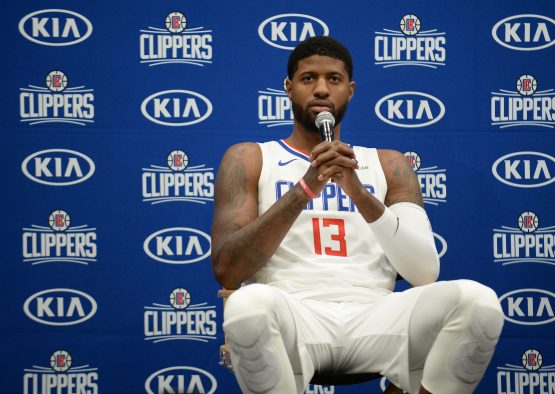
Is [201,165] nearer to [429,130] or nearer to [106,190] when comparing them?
Answer: [106,190]

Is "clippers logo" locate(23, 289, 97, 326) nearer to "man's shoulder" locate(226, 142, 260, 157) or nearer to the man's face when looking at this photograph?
"man's shoulder" locate(226, 142, 260, 157)

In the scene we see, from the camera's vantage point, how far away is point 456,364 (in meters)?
2.00

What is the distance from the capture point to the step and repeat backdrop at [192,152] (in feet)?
11.0

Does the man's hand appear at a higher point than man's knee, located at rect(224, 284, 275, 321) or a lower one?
higher

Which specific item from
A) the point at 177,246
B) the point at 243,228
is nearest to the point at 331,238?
the point at 243,228

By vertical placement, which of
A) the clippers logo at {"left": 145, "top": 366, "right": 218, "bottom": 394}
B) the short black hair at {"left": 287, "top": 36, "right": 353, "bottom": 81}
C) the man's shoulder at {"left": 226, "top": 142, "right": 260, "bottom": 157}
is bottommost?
the clippers logo at {"left": 145, "top": 366, "right": 218, "bottom": 394}

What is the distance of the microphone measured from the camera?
2283mm

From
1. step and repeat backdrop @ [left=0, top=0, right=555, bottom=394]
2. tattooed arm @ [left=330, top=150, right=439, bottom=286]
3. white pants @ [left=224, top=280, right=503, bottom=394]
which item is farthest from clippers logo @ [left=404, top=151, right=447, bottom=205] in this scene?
white pants @ [left=224, top=280, right=503, bottom=394]

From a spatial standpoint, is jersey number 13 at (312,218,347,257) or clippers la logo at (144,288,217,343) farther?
clippers la logo at (144,288,217,343)

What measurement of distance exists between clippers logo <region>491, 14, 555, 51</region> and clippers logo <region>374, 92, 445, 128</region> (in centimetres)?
37

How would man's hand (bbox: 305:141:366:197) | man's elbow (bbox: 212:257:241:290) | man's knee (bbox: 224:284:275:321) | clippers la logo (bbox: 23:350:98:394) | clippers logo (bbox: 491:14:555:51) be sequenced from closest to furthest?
man's knee (bbox: 224:284:275:321), man's hand (bbox: 305:141:366:197), man's elbow (bbox: 212:257:241:290), clippers la logo (bbox: 23:350:98:394), clippers logo (bbox: 491:14:555:51)

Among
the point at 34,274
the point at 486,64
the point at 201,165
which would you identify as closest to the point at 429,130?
the point at 486,64

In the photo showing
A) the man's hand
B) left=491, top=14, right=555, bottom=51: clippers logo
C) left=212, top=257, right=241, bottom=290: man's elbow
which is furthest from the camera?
left=491, top=14, right=555, bottom=51: clippers logo

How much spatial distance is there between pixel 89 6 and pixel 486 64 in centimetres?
157
